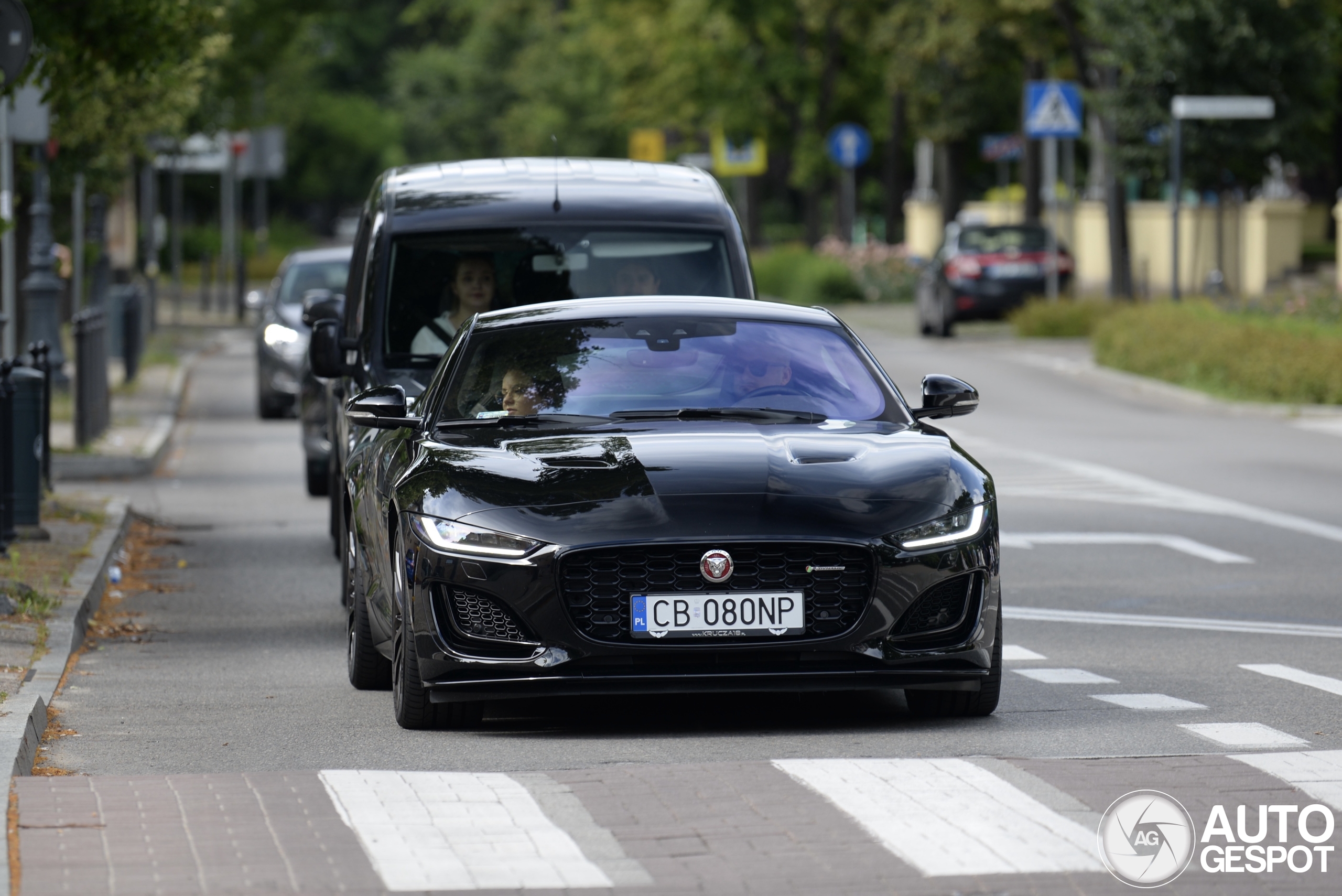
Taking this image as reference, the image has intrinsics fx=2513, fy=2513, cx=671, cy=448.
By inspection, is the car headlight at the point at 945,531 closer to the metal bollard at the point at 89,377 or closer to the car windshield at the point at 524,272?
the car windshield at the point at 524,272

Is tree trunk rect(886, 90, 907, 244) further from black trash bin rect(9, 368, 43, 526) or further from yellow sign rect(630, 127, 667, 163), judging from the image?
black trash bin rect(9, 368, 43, 526)

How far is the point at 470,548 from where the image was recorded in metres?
7.49

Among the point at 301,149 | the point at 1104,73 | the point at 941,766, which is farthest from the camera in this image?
the point at 301,149

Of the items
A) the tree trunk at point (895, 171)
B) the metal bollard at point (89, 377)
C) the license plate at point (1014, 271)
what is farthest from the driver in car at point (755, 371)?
the tree trunk at point (895, 171)

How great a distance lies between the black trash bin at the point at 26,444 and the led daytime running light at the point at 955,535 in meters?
6.83

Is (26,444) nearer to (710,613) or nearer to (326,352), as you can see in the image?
(326,352)

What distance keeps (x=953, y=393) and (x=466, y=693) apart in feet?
7.30

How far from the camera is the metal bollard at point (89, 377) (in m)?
19.2

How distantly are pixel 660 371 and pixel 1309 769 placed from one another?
2658 mm

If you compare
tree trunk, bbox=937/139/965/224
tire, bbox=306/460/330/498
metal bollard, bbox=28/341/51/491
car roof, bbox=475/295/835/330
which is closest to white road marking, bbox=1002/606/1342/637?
car roof, bbox=475/295/835/330

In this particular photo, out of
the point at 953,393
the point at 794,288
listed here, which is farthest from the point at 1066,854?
the point at 794,288

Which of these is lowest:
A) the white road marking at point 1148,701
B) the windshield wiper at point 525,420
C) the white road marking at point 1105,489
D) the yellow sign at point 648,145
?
the white road marking at point 1105,489

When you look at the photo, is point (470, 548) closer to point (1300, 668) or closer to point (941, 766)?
point (941, 766)

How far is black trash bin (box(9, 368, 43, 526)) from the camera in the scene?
13.1 meters
